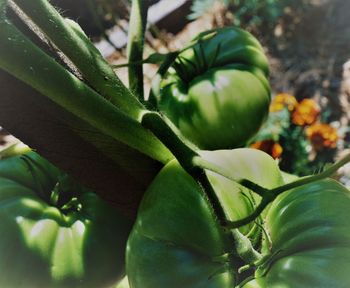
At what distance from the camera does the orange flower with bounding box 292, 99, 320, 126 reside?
2.17 m

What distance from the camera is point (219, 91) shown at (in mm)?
1055

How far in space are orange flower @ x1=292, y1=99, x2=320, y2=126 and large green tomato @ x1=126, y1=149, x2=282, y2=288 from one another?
1.53m

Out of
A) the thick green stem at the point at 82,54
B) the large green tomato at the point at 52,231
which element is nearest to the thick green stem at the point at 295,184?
the thick green stem at the point at 82,54

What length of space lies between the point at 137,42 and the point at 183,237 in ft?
1.34

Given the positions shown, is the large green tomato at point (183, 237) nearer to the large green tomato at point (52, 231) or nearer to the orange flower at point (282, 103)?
the large green tomato at point (52, 231)

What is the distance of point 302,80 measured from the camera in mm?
2531

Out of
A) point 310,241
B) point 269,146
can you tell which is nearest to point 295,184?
point 310,241

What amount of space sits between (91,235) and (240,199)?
27 centimetres

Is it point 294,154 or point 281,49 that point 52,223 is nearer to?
point 294,154

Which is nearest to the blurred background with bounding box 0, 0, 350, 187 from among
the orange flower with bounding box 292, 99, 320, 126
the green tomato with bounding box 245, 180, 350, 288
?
the orange flower with bounding box 292, 99, 320, 126

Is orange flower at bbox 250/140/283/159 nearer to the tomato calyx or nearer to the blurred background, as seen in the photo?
the blurred background

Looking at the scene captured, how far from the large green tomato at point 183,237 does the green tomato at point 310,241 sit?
0.14 ft

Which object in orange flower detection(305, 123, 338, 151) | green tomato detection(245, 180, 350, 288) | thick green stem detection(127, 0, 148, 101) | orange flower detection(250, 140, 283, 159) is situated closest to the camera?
green tomato detection(245, 180, 350, 288)

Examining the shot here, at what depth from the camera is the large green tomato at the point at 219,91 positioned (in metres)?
1.05
